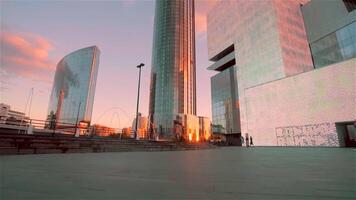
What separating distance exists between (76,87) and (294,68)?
81.4 metres

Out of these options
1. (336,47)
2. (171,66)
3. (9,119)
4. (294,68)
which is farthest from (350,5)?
(171,66)

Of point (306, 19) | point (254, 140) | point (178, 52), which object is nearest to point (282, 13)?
point (306, 19)

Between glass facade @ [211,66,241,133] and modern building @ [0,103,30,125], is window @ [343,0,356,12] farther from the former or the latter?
modern building @ [0,103,30,125]

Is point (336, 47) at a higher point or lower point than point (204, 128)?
higher

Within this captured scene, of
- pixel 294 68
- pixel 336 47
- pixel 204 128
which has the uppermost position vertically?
pixel 336 47

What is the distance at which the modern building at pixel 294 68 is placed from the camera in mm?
21703

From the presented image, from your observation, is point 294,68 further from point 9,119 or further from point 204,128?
point 204,128

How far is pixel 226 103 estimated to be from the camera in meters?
47.4

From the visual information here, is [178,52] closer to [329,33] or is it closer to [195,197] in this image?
[329,33]

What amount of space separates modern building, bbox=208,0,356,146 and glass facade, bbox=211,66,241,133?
2.59 feet

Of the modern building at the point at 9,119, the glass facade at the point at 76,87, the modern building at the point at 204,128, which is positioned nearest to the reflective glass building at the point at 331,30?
the modern building at the point at 9,119

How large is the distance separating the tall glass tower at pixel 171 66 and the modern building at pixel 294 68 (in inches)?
1040

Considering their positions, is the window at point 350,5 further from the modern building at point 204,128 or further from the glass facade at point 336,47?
the modern building at point 204,128

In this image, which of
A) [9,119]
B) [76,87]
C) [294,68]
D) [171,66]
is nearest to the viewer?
[9,119]
